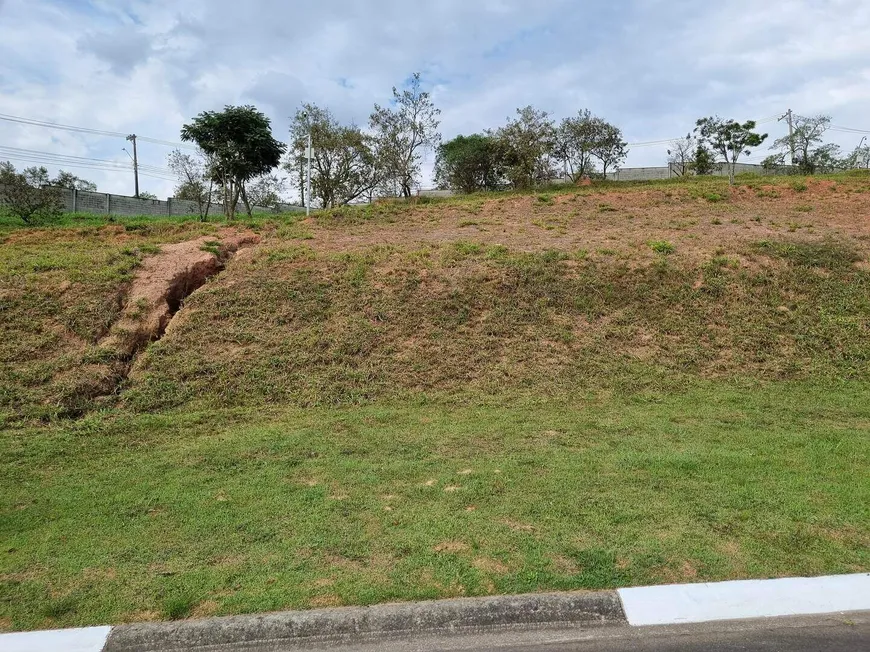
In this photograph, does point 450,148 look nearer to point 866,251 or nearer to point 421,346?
point 866,251

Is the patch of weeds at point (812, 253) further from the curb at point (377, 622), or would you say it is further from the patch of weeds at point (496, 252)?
the curb at point (377, 622)

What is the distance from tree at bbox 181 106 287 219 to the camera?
16.2 m

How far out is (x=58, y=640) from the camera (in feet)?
9.38

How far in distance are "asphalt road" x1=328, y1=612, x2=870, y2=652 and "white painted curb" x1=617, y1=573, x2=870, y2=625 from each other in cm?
4

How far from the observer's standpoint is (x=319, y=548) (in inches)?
142

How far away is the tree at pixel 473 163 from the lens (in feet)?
85.0

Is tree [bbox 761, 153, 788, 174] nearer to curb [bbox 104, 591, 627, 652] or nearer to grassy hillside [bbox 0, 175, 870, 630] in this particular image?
grassy hillside [bbox 0, 175, 870, 630]

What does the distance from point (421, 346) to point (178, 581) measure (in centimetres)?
496

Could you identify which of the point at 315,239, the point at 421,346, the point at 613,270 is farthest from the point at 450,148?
the point at 421,346

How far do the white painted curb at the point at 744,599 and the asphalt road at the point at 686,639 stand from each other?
0.04 meters

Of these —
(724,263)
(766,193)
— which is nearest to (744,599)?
(724,263)

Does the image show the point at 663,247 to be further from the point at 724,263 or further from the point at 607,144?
the point at 607,144

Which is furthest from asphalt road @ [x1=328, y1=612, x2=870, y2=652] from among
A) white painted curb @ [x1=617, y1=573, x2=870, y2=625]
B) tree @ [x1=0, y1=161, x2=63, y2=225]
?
tree @ [x1=0, y1=161, x2=63, y2=225]

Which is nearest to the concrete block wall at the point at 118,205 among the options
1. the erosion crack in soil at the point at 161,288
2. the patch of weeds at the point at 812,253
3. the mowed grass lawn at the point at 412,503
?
the erosion crack in soil at the point at 161,288
